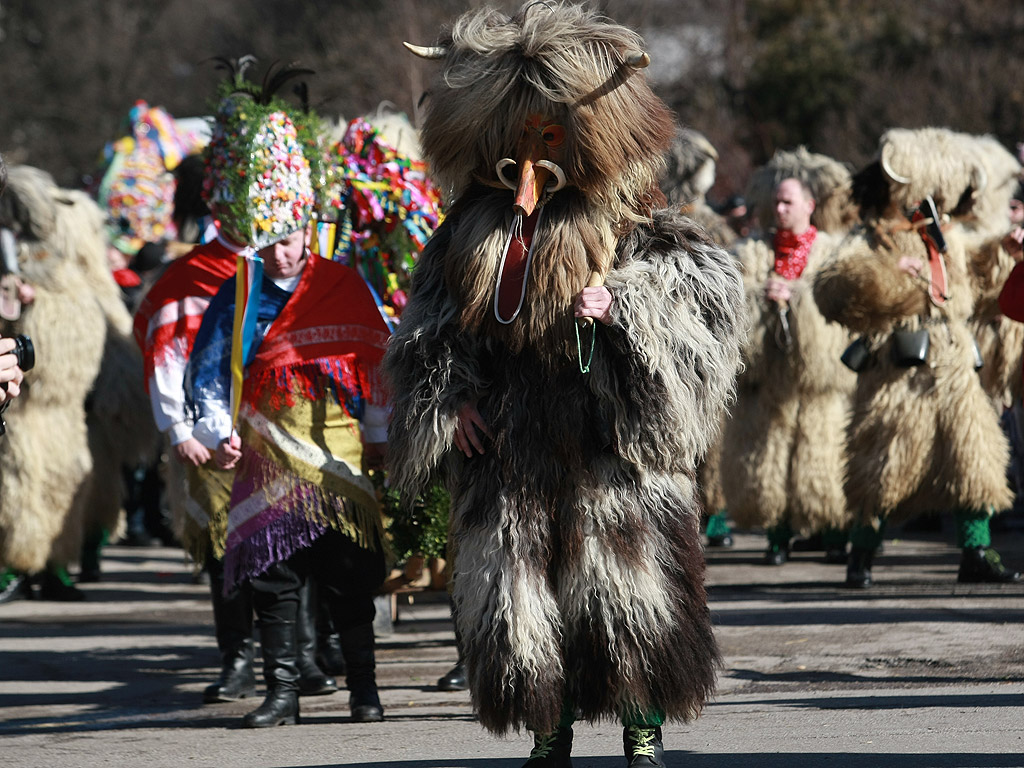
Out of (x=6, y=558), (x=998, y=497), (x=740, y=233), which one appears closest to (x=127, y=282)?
(x=6, y=558)

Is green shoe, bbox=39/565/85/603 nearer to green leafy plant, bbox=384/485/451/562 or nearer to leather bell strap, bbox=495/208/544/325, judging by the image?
green leafy plant, bbox=384/485/451/562

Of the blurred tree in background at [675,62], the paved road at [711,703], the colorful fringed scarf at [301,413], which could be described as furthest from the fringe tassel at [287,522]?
the blurred tree in background at [675,62]

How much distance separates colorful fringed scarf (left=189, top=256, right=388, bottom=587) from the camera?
17.7 ft

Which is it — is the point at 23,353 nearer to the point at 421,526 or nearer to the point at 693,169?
the point at 421,526

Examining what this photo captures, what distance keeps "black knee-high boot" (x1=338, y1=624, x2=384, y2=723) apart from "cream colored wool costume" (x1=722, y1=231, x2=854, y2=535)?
13.4ft

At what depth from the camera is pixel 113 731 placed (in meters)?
5.65

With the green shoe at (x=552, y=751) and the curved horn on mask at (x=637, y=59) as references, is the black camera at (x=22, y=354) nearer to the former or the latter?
the green shoe at (x=552, y=751)

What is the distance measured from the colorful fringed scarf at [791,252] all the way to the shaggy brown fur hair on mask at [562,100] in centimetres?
486

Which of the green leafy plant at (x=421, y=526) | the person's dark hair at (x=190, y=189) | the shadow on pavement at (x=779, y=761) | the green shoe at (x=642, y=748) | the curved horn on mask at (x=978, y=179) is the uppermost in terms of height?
the curved horn on mask at (x=978, y=179)

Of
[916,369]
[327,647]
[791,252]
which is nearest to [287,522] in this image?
[327,647]

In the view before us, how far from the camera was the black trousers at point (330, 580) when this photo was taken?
544cm

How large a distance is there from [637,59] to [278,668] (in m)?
A: 2.58

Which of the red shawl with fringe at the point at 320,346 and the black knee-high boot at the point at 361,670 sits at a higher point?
the red shawl with fringe at the point at 320,346

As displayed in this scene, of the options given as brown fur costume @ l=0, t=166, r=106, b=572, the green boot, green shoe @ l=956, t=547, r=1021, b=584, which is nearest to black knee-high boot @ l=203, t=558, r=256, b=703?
brown fur costume @ l=0, t=166, r=106, b=572
